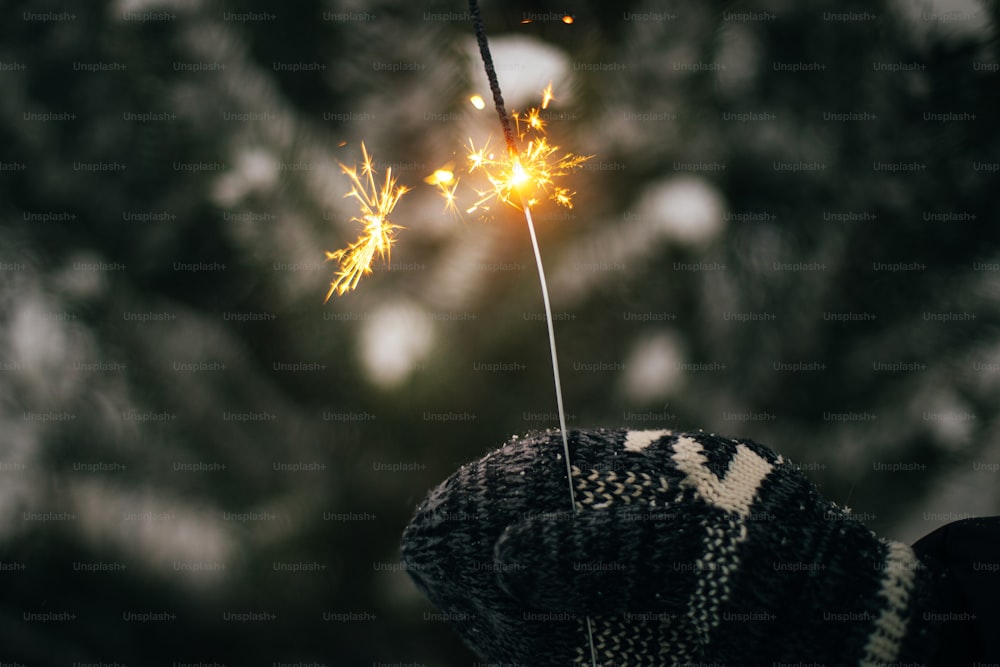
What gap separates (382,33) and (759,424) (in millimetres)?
624

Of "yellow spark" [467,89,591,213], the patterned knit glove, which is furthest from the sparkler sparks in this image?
the patterned knit glove

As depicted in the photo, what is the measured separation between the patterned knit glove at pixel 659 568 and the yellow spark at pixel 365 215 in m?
0.36

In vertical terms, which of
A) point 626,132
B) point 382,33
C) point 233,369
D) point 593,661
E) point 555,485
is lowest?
point 593,661

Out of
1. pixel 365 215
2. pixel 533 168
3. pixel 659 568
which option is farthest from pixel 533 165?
pixel 659 568

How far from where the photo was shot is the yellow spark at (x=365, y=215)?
699 mm

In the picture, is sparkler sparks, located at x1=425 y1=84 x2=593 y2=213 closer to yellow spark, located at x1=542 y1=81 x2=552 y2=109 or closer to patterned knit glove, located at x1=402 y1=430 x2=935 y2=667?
yellow spark, located at x1=542 y1=81 x2=552 y2=109

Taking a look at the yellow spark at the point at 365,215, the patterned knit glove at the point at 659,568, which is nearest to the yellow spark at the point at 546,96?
the yellow spark at the point at 365,215

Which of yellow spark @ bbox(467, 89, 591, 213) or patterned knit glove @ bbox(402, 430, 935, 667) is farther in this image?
yellow spark @ bbox(467, 89, 591, 213)

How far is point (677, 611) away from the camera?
0.39 meters

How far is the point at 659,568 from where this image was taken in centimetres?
39

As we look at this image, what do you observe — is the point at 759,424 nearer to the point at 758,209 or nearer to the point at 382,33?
the point at 758,209

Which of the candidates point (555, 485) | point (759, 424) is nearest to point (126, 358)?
point (555, 485)

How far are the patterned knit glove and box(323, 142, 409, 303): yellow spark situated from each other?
0.36 meters

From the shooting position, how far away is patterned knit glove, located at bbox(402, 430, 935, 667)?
378mm
